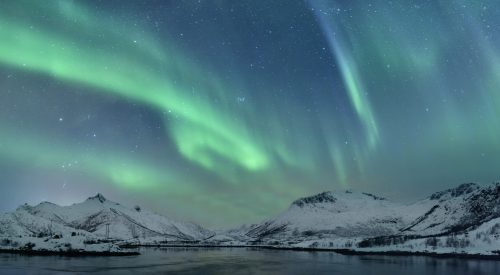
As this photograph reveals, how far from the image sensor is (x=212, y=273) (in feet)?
392

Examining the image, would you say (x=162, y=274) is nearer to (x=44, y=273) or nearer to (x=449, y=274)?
(x=44, y=273)

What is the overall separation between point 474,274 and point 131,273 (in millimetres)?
81949

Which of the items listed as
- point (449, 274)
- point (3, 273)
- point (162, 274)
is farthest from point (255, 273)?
point (3, 273)

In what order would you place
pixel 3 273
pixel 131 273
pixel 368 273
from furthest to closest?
pixel 368 273, pixel 131 273, pixel 3 273

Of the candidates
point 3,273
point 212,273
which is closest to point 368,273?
point 212,273

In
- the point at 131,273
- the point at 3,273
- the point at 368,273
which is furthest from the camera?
the point at 368,273

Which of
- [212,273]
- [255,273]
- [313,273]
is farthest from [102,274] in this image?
[313,273]

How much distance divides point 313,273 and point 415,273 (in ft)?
85.5

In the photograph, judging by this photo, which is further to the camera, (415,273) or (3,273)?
(415,273)

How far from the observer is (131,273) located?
114938 millimetres

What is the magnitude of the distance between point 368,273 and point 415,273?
11.9m

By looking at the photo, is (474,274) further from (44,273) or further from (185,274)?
(44,273)

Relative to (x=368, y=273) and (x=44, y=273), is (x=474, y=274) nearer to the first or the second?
(x=368, y=273)

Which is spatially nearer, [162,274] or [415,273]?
[162,274]
